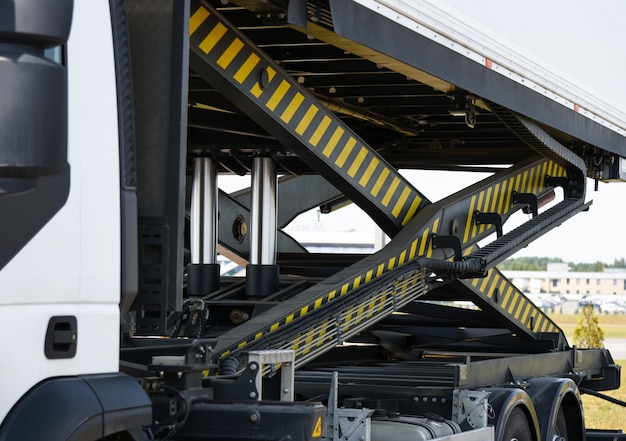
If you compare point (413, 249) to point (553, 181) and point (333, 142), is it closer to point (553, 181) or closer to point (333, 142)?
point (333, 142)

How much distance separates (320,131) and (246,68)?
0.79 metres

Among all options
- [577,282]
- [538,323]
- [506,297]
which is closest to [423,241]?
[506,297]

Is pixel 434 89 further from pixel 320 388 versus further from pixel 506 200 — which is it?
pixel 320 388

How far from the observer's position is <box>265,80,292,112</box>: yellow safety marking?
21.2 ft

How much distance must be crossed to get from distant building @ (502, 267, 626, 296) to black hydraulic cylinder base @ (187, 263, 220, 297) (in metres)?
87.2

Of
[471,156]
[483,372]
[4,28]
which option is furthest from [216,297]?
[4,28]

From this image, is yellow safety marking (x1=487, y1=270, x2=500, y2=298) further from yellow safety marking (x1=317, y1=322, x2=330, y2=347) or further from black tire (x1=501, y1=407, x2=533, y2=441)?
yellow safety marking (x1=317, y1=322, x2=330, y2=347)

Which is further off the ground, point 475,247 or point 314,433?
point 475,247

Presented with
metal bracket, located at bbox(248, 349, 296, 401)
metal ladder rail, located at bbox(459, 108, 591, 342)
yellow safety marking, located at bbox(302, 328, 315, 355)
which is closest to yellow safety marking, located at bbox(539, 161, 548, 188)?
metal ladder rail, located at bbox(459, 108, 591, 342)

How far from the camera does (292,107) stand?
666 centimetres

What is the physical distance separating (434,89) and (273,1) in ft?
8.52

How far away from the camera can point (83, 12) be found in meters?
3.75

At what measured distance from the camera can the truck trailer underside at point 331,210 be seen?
167 inches

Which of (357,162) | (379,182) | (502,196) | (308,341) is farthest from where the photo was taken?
(502,196)
